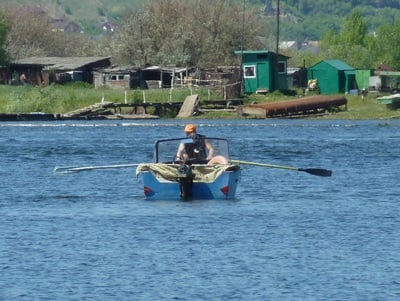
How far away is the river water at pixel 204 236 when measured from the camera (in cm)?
2922

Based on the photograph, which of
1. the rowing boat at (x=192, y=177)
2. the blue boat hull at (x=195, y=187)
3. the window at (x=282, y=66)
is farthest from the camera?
the window at (x=282, y=66)

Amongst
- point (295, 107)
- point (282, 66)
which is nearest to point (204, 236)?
point (295, 107)

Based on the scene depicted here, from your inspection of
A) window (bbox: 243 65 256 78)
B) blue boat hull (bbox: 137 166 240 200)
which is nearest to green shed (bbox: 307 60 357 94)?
window (bbox: 243 65 256 78)

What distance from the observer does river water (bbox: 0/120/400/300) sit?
29219 mm

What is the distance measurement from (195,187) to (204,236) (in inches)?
258

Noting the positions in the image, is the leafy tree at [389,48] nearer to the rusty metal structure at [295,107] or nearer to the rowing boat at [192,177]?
the rusty metal structure at [295,107]

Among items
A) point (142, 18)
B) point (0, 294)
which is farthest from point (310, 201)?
point (142, 18)

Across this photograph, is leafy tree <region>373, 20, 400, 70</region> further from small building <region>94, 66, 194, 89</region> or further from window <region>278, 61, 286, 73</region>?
window <region>278, 61, 286, 73</region>

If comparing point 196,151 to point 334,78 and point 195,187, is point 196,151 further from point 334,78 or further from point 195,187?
point 334,78

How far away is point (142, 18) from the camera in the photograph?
14050 centimetres

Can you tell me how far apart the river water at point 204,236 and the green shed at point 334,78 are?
50264 mm

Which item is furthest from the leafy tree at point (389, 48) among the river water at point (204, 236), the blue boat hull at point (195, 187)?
the blue boat hull at point (195, 187)

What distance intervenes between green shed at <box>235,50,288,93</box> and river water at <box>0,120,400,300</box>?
158 feet

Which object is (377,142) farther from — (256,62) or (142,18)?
(142,18)
